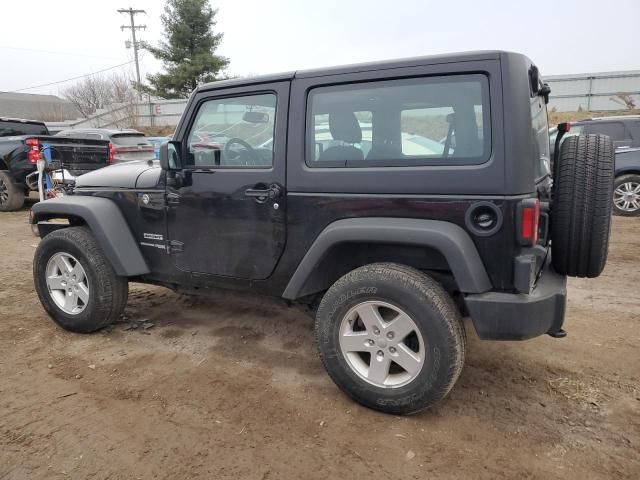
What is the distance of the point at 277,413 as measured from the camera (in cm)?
266

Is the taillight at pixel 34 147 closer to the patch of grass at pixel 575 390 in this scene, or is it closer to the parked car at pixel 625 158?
the patch of grass at pixel 575 390

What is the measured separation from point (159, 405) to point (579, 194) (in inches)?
107

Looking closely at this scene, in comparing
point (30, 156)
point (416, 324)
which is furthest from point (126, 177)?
point (30, 156)

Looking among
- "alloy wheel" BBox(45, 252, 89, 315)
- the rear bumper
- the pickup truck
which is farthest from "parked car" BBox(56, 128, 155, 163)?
the rear bumper

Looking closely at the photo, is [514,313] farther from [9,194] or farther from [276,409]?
[9,194]

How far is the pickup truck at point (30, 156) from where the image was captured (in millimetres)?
8047

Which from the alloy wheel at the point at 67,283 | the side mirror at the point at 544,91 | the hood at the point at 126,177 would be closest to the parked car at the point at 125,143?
the hood at the point at 126,177

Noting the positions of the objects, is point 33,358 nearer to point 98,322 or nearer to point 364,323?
point 98,322

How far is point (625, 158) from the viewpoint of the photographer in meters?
8.17

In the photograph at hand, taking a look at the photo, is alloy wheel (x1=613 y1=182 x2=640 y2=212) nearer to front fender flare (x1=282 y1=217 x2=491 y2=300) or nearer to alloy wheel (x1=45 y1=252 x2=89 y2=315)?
front fender flare (x1=282 y1=217 x2=491 y2=300)

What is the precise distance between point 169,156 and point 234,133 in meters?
0.49

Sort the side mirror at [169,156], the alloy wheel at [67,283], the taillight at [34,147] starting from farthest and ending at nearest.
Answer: the taillight at [34,147] < the alloy wheel at [67,283] < the side mirror at [169,156]

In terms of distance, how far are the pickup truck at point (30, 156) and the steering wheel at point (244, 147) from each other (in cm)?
566

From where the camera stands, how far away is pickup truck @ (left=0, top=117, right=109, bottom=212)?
26.4 feet
